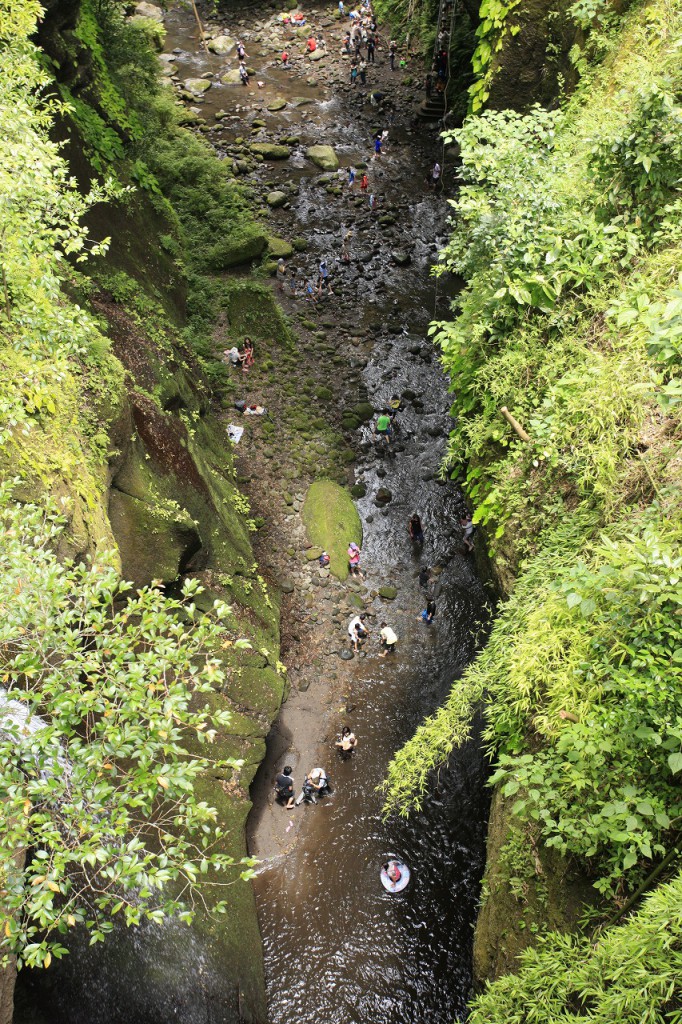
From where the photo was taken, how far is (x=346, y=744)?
43.3 ft

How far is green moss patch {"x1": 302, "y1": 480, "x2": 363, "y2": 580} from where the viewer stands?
16.7m

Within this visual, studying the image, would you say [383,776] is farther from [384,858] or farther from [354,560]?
[354,560]

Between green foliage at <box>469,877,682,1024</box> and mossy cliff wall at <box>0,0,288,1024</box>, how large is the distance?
4.96 metres

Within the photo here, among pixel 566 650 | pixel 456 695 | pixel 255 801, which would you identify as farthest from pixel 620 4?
pixel 255 801

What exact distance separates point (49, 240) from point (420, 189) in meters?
23.0

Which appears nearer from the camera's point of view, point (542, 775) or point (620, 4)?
point (542, 775)

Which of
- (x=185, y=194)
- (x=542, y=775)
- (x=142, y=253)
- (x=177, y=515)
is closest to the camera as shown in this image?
(x=542, y=775)

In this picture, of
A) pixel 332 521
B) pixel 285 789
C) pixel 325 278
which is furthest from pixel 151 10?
pixel 285 789

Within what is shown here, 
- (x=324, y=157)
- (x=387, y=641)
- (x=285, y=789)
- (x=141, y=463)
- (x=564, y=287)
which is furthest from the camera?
(x=324, y=157)

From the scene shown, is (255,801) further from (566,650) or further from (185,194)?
(185,194)

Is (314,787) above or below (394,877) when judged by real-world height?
above

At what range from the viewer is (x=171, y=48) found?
110 ft

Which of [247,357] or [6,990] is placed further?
[247,357]

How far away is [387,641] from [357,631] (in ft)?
2.59
